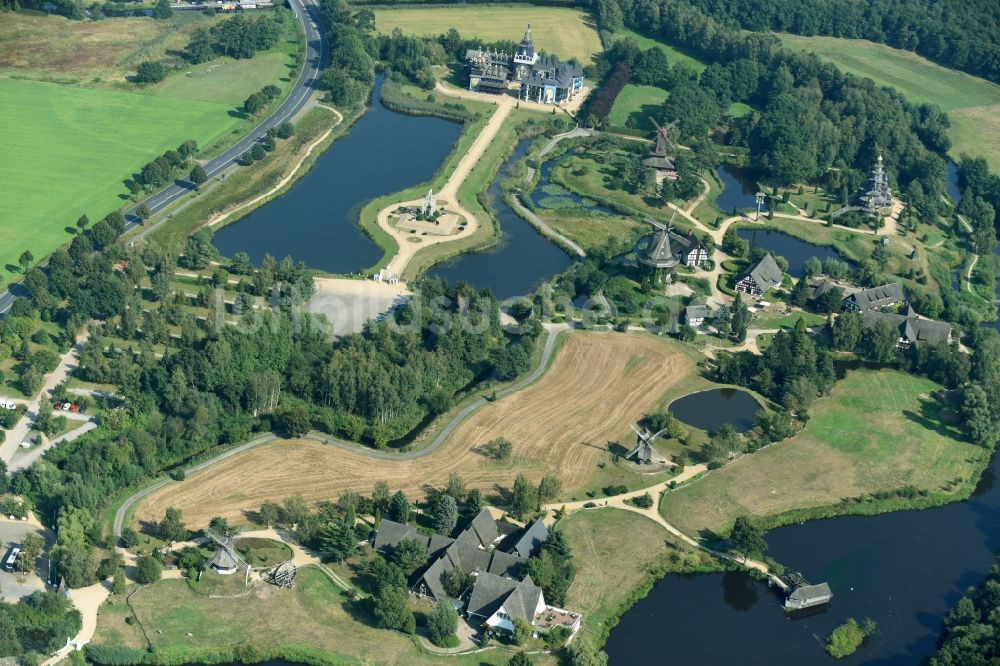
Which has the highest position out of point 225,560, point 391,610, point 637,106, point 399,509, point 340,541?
point 637,106

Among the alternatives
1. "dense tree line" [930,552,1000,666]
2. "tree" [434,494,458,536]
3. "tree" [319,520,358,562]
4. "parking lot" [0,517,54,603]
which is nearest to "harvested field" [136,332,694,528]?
"tree" [434,494,458,536]

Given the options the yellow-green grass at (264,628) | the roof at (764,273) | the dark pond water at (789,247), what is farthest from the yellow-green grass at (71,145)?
the dark pond water at (789,247)

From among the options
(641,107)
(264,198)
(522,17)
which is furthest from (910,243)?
(522,17)

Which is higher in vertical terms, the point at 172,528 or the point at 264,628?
the point at 172,528

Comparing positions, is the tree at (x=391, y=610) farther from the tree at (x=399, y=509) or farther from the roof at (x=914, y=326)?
the roof at (x=914, y=326)

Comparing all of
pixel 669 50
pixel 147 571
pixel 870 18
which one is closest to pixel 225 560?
pixel 147 571

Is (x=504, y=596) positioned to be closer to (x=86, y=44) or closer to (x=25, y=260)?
(x=25, y=260)
